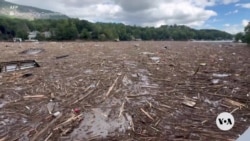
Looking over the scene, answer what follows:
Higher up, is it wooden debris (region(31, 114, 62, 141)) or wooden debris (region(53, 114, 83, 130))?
wooden debris (region(53, 114, 83, 130))

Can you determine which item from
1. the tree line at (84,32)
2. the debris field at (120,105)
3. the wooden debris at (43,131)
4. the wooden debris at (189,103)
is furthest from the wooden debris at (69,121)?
the tree line at (84,32)

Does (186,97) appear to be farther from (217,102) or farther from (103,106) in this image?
(103,106)

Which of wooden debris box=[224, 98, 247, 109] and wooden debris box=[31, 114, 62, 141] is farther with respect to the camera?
wooden debris box=[224, 98, 247, 109]

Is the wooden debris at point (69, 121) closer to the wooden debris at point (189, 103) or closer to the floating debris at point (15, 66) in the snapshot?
the wooden debris at point (189, 103)

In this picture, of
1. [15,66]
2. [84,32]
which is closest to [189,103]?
[15,66]

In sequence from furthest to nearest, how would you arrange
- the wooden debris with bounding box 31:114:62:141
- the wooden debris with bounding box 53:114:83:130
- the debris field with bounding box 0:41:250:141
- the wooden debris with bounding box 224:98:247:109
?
the wooden debris with bounding box 224:98:247:109
the wooden debris with bounding box 53:114:83:130
the debris field with bounding box 0:41:250:141
the wooden debris with bounding box 31:114:62:141

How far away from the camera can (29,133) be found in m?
5.21

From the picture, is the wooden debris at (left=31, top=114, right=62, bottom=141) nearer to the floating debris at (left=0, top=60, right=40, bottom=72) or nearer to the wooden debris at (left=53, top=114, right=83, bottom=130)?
the wooden debris at (left=53, top=114, right=83, bottom=130)

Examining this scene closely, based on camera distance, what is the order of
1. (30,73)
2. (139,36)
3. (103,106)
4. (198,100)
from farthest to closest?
(139,36)
(30,73)
(198,100)
(103,106)

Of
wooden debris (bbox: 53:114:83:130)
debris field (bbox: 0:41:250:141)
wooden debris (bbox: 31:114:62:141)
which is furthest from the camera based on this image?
wooden debris (bbox: 53:114:83:130)

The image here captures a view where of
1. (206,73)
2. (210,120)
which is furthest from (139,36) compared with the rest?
(210,120)

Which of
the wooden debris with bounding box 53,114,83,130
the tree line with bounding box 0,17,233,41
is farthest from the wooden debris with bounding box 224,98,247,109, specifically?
the tree line with bounding box 0,17,233,41

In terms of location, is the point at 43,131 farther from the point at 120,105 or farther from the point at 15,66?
the point at 15,66

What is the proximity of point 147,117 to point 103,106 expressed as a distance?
1.25 metres
